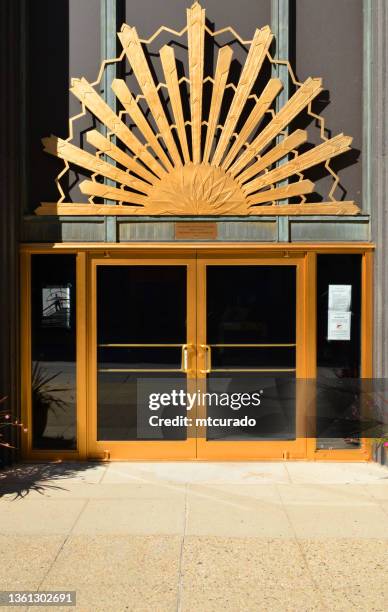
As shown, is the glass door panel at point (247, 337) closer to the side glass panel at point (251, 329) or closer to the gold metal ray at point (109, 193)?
the side glass panel at point (251, 329)

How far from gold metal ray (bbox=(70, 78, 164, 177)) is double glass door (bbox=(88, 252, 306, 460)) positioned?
1049mm

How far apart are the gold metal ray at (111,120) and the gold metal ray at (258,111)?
0.77m

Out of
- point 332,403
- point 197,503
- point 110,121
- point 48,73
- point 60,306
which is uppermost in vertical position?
point 48,73

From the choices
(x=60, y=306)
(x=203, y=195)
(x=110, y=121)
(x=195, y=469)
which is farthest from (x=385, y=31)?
(x=195, y=469)

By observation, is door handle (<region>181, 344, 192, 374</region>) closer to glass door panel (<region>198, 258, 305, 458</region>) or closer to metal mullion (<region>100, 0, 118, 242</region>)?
glass door panel (<region>198, 258, 305, 458</region>)

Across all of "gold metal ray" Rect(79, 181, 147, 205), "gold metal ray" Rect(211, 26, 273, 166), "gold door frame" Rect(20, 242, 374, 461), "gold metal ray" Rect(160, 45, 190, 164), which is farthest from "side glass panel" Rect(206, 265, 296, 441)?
"gold metal ray" Rect(160, 45, 190, 164)

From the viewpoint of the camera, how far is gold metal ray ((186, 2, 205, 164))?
20.2 feet

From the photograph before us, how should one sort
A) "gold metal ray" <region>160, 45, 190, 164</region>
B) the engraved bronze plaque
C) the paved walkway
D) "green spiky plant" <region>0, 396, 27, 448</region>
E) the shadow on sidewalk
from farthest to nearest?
the engraved bronze plaque → "gold metal ray" <region>160, 45, 190, 164</region> → "green spiky plant" <region>0, 396, 27, 448</region> → the shadow on sidewalk → the paved walkway

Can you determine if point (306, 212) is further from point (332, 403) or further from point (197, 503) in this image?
point (197, 503)

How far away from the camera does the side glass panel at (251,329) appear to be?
20.7 feet

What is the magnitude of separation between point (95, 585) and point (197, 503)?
64.1 inches

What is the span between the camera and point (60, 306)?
20.8 ft

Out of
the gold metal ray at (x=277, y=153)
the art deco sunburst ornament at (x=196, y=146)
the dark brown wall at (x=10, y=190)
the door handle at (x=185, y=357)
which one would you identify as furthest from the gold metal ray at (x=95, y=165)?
the door handle at (x=185, y=357)

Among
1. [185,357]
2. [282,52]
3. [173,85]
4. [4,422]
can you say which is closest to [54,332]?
[4,422]
